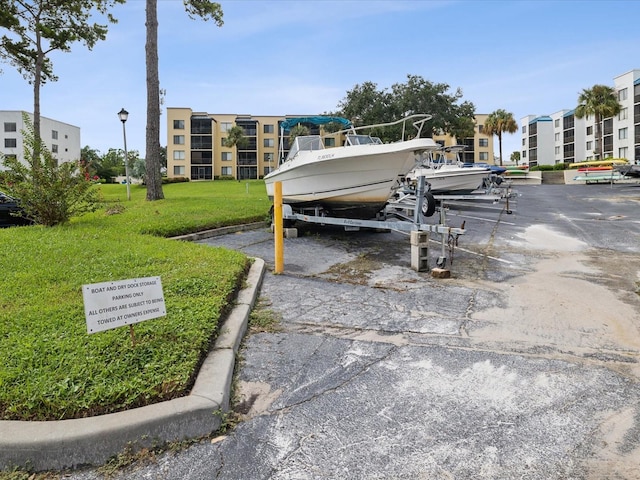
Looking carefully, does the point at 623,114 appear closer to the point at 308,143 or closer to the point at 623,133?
the point at 623,133

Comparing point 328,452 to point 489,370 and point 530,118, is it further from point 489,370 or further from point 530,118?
point 530,118

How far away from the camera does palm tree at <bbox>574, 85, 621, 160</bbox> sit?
51625 mm

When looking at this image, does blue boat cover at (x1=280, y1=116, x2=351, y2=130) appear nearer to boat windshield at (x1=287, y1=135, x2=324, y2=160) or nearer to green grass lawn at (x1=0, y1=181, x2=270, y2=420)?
boat windshield at (x1=287, y1=135, x2=324, y2=160)

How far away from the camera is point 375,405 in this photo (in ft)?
9.83

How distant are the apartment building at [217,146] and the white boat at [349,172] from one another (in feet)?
186

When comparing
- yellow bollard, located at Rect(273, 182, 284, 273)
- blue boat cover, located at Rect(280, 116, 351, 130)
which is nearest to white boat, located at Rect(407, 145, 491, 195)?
blue boat cover, located at Rect(280, 116, 351, 130)

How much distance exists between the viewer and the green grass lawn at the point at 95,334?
110 inches

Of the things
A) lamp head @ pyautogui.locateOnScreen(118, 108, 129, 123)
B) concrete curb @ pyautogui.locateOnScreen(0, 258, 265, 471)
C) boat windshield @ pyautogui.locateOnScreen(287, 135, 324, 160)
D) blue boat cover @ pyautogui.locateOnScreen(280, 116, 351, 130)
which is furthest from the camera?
lamp head @ pyautogui.locateOnScreen(118, 108, 129, 123)

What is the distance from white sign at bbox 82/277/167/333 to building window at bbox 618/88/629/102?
65083mm

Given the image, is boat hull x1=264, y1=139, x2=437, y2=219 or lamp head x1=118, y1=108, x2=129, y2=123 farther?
lamp head x1=118, y1=108, x2=129, y2=123

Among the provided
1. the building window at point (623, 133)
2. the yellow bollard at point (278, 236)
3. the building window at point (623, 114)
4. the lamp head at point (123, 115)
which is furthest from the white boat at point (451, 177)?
the building window at point (623, 133)

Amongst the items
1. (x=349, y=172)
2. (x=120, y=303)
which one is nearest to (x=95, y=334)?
(x=120, y=303)

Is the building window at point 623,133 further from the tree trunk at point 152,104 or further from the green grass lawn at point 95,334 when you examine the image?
the green grass lawn at point 95,334

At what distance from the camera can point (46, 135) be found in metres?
69.2
